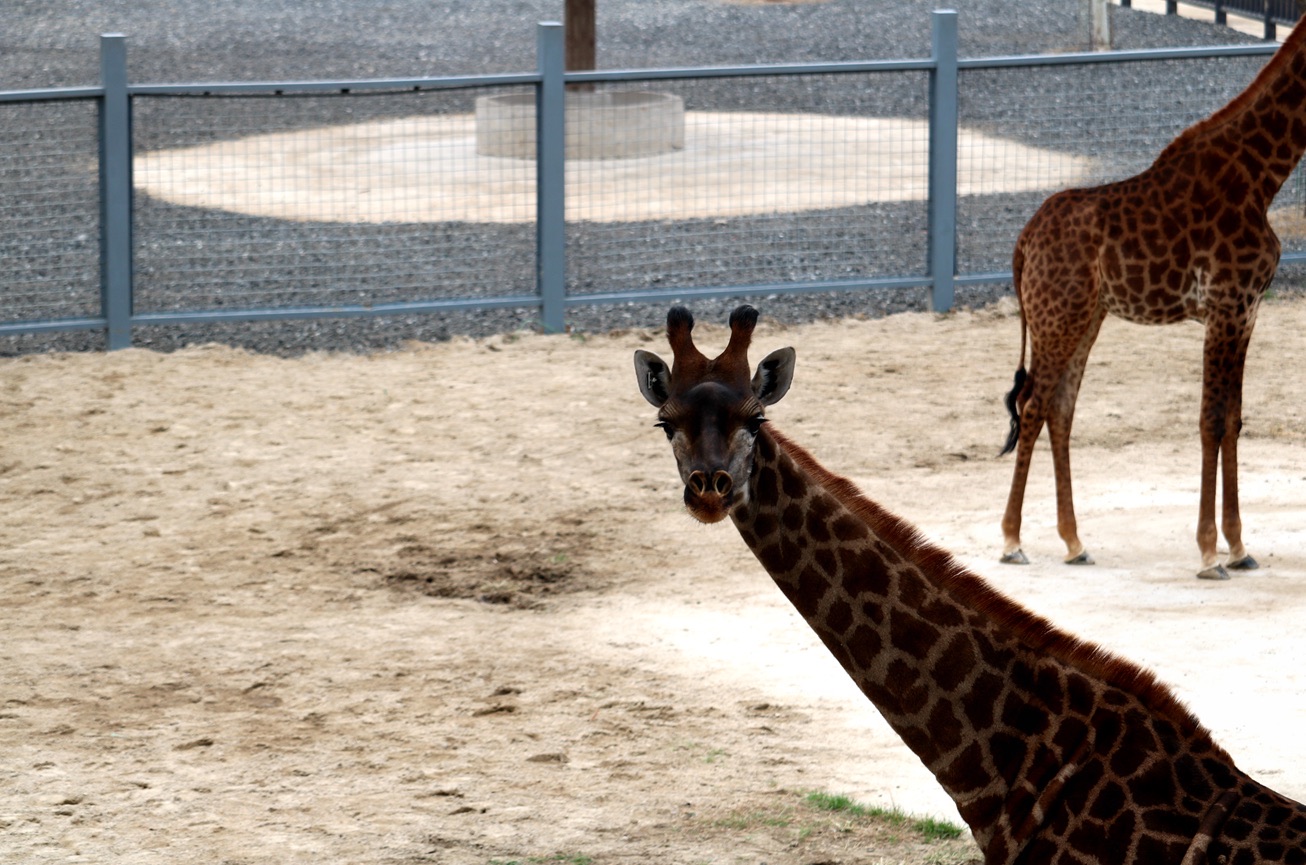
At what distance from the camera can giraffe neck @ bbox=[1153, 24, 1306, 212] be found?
7984mm

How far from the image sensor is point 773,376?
439cm

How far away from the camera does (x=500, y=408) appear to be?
10.7 meters

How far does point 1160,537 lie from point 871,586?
477cm

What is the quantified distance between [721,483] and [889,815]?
6.74 feet

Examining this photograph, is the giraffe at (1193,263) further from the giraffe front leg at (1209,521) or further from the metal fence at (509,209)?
the metal fence at (509,209)

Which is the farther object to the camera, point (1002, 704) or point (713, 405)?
point (713, 405)

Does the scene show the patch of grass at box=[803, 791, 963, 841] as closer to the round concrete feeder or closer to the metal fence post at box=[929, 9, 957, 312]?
the metal fence post at box=[929, 9, 957, 312]

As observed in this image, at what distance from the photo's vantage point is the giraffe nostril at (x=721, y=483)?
4109 mm

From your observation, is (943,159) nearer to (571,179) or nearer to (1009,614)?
(571,179)

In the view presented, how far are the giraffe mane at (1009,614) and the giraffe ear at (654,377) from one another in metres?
0.29

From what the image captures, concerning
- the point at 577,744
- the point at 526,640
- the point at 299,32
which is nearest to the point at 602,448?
the point at 526,640

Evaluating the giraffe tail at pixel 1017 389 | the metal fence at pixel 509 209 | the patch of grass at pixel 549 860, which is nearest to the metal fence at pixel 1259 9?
the metal fence at pixel 509 209

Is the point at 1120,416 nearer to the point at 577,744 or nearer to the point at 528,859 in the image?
the point at 577,744

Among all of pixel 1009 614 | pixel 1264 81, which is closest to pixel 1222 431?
pixel 1264 81
